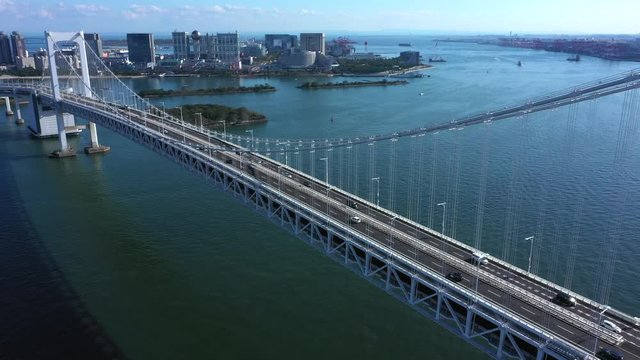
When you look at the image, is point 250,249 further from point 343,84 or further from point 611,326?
point 343,84

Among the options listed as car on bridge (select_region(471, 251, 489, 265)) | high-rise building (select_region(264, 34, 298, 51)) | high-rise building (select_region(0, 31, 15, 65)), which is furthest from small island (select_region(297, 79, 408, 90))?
high-rise building (select_region(264, 34, 298, 51))

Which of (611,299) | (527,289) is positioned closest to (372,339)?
(527,289)

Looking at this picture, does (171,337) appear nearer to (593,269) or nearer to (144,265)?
(144,265)

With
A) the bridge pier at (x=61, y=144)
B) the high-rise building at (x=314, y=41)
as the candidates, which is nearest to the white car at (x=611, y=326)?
the bridge pier at (x=61, y=144)

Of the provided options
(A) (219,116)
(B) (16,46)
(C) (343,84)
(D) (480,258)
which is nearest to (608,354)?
(D) (480,258)

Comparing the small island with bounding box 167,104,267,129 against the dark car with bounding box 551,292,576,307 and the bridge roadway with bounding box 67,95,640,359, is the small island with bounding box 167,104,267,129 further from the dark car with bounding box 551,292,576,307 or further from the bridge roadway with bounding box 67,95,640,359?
the dark car with bounding box 551,292,576,307

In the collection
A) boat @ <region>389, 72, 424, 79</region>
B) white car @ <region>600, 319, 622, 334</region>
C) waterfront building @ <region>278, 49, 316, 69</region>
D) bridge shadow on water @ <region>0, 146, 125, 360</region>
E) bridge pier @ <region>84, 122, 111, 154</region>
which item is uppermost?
waterfront building @ <region>278, 49, 316, 69</region>

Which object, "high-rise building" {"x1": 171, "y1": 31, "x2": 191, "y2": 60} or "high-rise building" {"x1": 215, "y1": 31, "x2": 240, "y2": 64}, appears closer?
"high-rise building" {"x1": 215, "y1": 31, "x2": 240, "y2": 64}

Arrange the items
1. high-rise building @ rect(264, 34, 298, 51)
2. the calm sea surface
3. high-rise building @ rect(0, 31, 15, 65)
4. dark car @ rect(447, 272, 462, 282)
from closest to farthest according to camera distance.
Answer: dark car @ rect(447, 272, 462, 282)
the calm sea surface
high-rise building @ rect(0, 31, 15, 65)
high-rise building @ rect(264, 34, 298, 51)

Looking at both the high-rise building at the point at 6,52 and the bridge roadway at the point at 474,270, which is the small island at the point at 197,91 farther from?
the bridge roadway at the point at 474,270
